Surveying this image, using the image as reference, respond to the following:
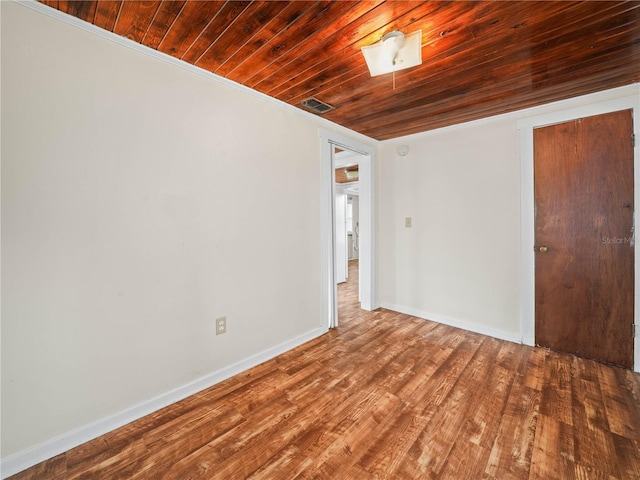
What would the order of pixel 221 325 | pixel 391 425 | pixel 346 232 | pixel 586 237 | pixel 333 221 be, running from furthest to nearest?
pixel 346 232 → pixel 333 221 → pixel 586 237 → pixel 221 325 → pixel 391 425

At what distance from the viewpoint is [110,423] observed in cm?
159

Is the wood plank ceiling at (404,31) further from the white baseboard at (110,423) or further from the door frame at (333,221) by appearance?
the white baseboard at (110,423)

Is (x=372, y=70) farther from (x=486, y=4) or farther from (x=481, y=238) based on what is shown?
(x=481, y=238)

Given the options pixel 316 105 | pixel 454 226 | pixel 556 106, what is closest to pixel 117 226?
pixel 316 105

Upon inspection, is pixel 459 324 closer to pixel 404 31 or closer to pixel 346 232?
pixel 404 31

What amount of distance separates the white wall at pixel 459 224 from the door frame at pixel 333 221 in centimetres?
20

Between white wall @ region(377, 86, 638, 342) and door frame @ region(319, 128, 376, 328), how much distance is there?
0.20 meters

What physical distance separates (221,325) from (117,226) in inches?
38.8

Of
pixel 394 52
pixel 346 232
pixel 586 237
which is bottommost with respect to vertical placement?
pixel 586 237

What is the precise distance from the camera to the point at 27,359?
135 cm

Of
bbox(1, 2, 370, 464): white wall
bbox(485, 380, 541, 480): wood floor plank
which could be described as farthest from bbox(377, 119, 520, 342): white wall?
bbox(1, 2, 370, 464): white wall

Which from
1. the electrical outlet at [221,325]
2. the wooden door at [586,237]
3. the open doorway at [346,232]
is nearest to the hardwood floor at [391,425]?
the wooden door at [586,237]

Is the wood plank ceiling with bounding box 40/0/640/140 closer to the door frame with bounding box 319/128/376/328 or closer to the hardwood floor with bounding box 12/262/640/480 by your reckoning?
the door frame with bounding box 319/128/376/328

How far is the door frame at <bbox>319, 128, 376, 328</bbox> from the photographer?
2840 mm
